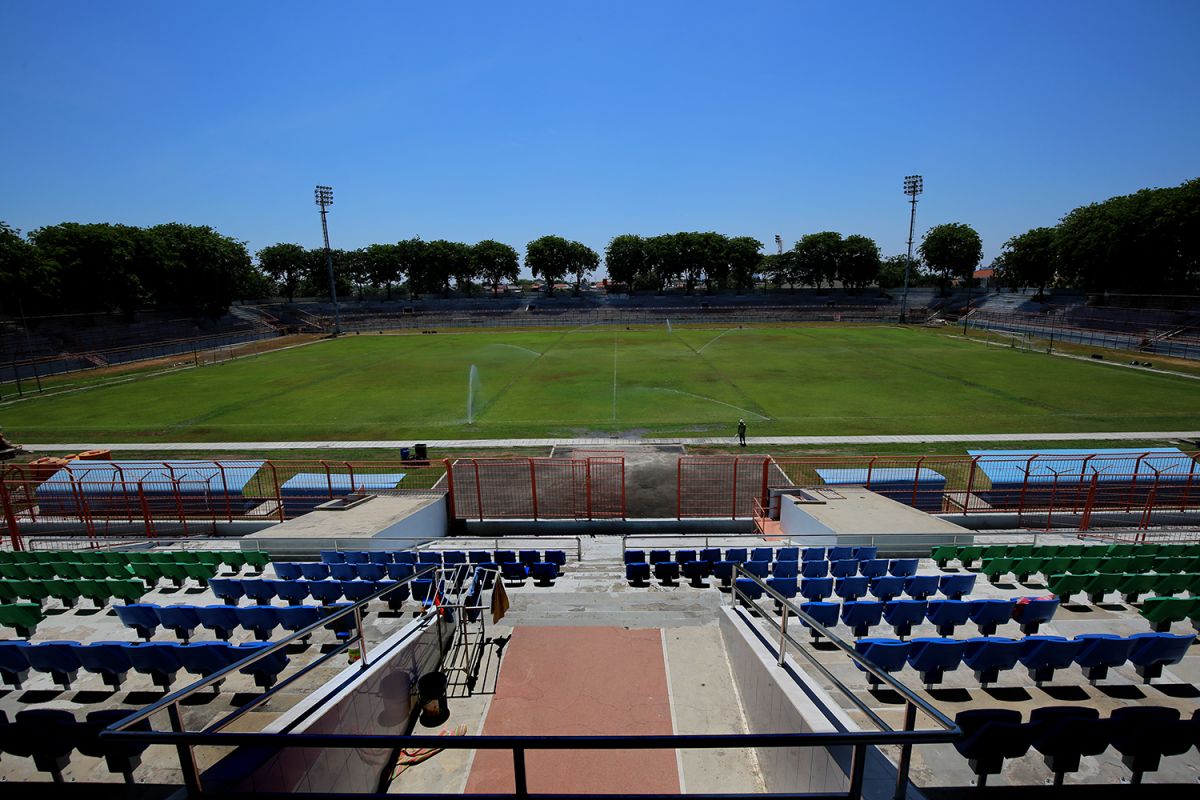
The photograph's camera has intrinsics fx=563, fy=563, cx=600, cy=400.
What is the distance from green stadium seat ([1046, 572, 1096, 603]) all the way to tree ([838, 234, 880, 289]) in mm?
129181

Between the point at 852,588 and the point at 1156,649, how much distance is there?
13.0 ft

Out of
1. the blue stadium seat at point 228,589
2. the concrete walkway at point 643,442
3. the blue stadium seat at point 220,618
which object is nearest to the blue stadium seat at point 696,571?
the blue stadium seat at point 220,618

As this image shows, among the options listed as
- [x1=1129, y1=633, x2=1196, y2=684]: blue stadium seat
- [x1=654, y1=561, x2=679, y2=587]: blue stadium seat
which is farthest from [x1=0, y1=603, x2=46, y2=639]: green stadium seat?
[x1=1129, y1=633, x2=1196, y2=684]: blue stadium seat

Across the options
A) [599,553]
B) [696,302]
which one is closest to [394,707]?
[599,553]

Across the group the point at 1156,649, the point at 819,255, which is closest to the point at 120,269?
the point at 1156,649

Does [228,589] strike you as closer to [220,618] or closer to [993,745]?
[220,618]

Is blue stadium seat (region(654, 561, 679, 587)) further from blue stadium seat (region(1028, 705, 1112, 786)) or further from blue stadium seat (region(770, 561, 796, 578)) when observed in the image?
blue stadium seat (region(1028, 705, 1112, 786))

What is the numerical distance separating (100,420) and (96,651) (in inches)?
1445

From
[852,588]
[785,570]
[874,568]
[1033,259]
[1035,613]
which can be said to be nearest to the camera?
[1035,613]

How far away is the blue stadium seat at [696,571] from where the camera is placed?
1209cm

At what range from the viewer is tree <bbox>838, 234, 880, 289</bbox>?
410 ft

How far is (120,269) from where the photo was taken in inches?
2763

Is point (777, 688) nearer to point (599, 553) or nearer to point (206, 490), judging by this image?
point (599, 553)

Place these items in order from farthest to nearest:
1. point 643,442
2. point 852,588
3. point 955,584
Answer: point 643,442
point 955,584
point 852,588
